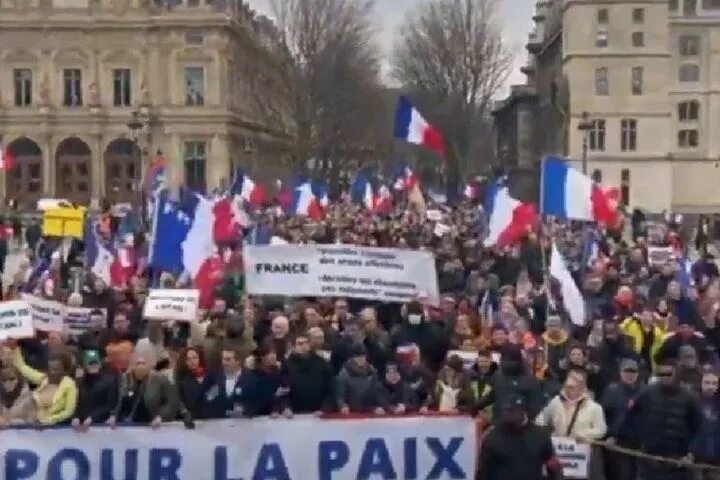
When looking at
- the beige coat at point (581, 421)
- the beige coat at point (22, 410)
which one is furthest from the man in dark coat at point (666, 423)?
the beige coat at point (22, 410)

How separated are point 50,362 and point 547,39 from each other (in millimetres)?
82711

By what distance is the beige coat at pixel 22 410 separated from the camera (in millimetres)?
11639

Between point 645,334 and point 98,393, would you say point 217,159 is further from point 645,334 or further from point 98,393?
point 98,393

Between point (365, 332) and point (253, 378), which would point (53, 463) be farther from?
point (365, 332)

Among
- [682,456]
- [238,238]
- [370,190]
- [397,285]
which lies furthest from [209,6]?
[682,456]

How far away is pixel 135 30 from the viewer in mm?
77188

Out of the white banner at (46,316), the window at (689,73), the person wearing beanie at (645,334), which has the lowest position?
the person wearing beanie at (645,334)

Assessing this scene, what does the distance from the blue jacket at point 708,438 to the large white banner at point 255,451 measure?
1646 mm

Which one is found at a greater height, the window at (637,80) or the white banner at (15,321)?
the window at (637,80)

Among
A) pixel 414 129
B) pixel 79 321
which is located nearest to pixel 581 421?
pixel 79 321

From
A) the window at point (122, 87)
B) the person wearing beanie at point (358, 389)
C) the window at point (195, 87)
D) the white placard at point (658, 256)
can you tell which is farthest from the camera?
the window at point (195, 87)

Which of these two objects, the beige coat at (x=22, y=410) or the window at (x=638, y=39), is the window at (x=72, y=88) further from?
the beige coat at (x=22, y=410)

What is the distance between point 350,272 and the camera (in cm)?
1606

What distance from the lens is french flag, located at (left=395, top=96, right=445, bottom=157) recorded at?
23.7 meters
